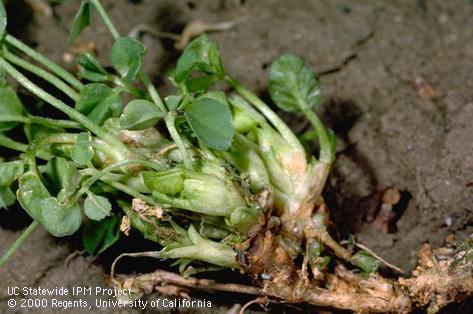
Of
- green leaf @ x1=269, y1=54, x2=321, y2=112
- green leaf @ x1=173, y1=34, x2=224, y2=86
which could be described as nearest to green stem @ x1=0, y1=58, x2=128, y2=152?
green leaf @ x1=173, y1=34, x2=224, y2=86

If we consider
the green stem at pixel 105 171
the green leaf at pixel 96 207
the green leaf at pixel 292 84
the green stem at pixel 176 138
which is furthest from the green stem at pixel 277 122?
the green leaf at pixel 96 207

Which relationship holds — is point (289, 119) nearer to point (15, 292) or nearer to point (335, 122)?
point (335, 122)

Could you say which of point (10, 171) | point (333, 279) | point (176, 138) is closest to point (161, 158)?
point (176, 138)

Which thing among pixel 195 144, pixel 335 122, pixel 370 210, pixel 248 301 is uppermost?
pixel 195 144

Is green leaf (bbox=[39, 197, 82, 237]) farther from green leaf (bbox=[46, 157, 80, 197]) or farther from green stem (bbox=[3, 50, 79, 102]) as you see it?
green stem (bbox=[3, 50, 79, 102])

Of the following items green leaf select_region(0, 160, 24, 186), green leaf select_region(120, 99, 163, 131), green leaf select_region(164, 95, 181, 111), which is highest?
green leaf select_region(120, 99, 163, 131)

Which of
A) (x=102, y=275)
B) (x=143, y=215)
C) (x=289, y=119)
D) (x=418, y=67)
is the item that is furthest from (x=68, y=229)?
(x=418, y=67)

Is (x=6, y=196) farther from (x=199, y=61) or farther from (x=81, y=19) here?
(x=199, y=61)
